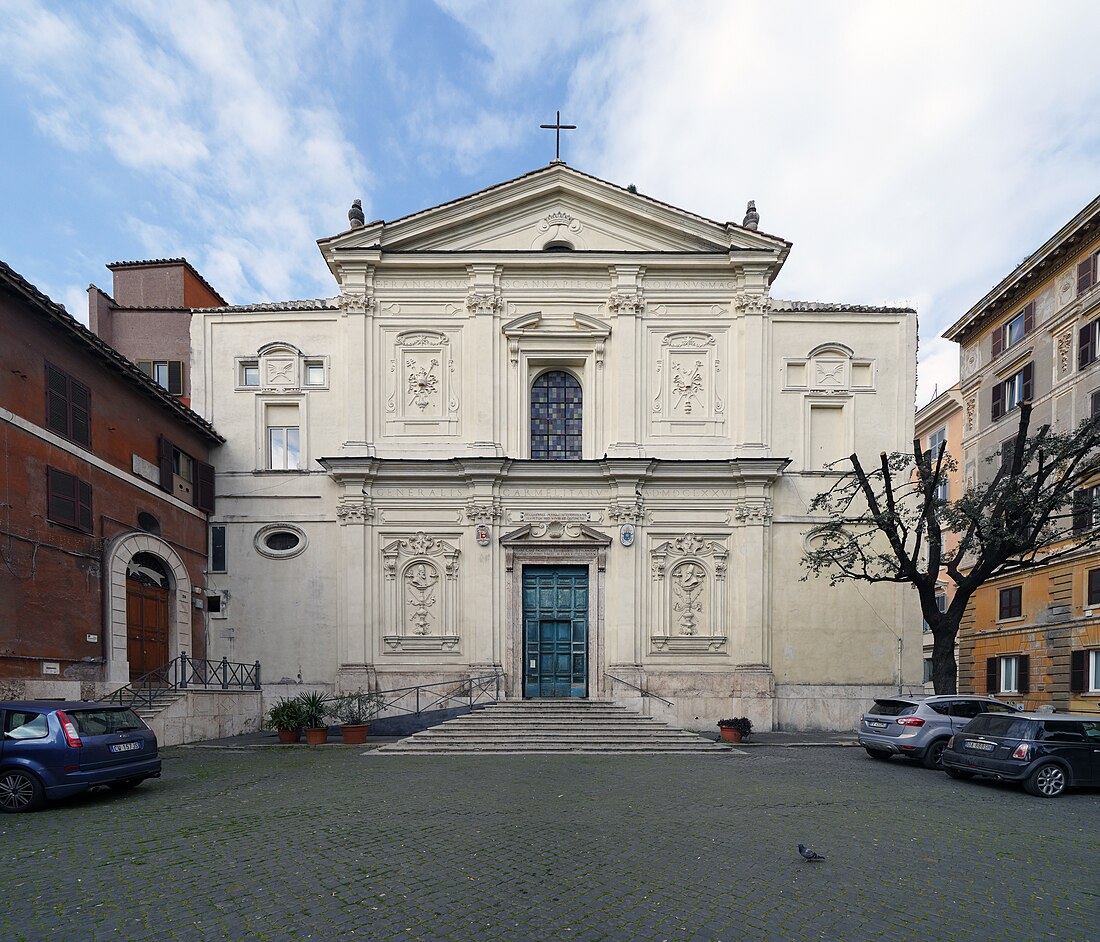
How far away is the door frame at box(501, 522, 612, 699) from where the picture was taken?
21.3 m

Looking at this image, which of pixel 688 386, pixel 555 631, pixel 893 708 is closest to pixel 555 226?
pixel 688 386

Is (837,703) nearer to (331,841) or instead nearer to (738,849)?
(738,849)

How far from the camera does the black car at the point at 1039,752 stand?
1179cm

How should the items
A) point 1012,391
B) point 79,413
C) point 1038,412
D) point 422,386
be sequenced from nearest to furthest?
point 79,413
point 422,386
point 1038,412
point 1012,391

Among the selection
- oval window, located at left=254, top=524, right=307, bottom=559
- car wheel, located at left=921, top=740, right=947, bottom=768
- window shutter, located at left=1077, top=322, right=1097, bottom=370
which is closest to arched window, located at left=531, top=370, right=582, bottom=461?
oval window, located at left=254, top=524, right=307, bottom=559

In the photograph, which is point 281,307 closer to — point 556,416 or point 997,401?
point 556,416

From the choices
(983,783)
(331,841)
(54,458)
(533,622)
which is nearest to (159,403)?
(54,458)

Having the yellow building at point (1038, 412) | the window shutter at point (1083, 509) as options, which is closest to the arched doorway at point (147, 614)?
the window shutter at point (1083, 509)

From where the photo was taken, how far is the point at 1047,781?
1180 centimetres

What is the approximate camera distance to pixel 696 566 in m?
21.7

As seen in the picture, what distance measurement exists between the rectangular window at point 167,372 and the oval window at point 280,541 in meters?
5.19

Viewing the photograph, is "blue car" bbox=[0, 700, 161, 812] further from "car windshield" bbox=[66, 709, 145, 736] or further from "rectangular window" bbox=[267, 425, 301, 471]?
"rectangular window" bbox=[267, 425, 301, 471]

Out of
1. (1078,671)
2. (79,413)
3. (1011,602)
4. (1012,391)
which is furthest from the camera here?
(1012,391)

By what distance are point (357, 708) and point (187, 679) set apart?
15.3 ft
